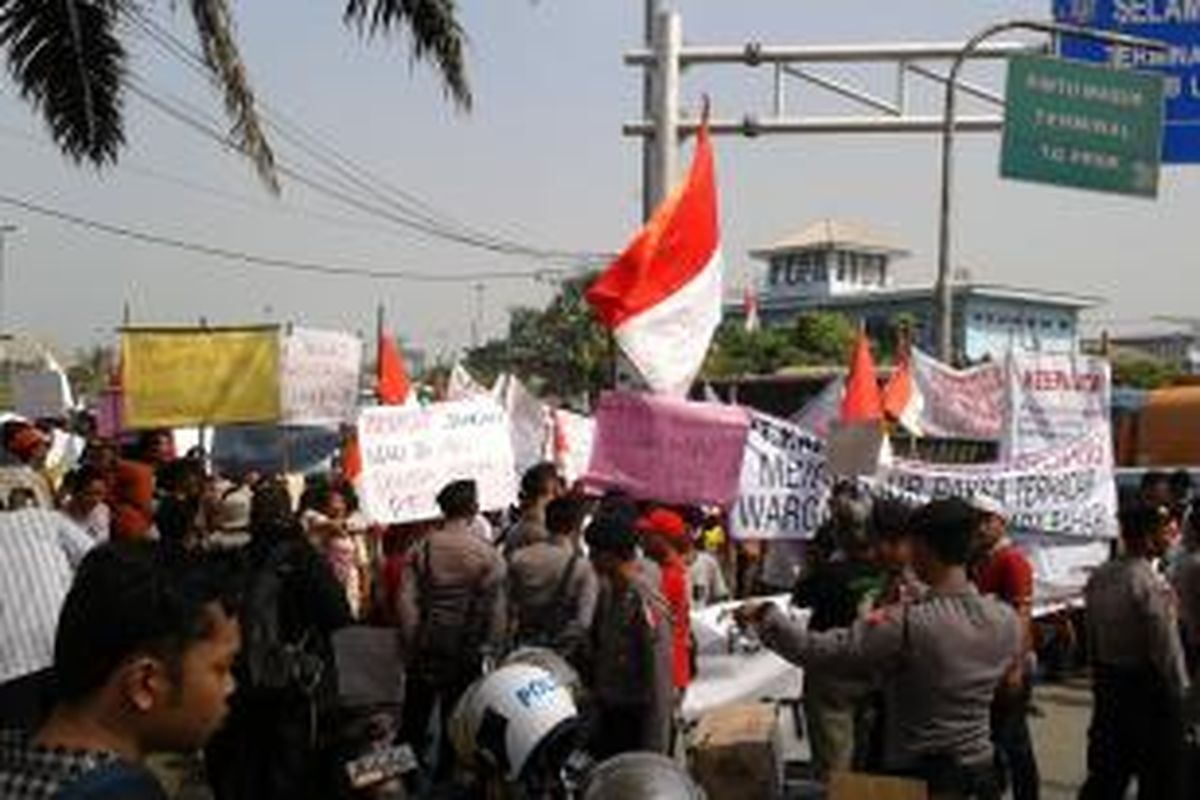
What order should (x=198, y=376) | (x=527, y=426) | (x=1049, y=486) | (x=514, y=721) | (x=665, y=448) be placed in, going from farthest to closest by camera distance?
(x=527, y=426)
(x=198, y=376)
(x=1049, y=486)
(x=665, y=448)
(x=514, y=721)

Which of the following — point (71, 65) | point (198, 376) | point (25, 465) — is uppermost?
point (71, 65)

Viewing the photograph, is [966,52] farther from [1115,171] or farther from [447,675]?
[447,675]

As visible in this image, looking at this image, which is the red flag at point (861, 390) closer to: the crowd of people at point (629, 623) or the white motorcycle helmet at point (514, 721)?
the crowd of people at point (629, 623)

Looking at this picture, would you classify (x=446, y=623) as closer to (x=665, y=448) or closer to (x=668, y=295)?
(x=665, y=448)

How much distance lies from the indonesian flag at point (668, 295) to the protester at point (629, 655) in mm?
2536

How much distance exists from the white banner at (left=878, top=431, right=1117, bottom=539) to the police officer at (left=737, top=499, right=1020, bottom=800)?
757 centimetres

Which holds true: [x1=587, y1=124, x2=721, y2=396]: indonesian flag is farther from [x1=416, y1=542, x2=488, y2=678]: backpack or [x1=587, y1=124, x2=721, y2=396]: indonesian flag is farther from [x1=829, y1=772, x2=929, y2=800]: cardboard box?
[x1=829, y1=772, x2=929, y2=800]: cardboard box

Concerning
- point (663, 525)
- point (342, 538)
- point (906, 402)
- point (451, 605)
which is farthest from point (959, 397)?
point (451, 605)

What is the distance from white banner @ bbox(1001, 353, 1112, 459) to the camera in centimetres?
1409

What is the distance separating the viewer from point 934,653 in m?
5.83

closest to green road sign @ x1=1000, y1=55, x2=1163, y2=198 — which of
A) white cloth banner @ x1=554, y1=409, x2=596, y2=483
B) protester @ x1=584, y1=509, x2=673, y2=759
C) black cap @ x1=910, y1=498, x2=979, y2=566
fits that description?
white cloth banner @ x1=554, y1=409, x2=596, y2=483

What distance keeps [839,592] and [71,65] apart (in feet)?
15.8

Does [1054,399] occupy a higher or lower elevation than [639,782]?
higher

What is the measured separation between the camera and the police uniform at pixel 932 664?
583cm
